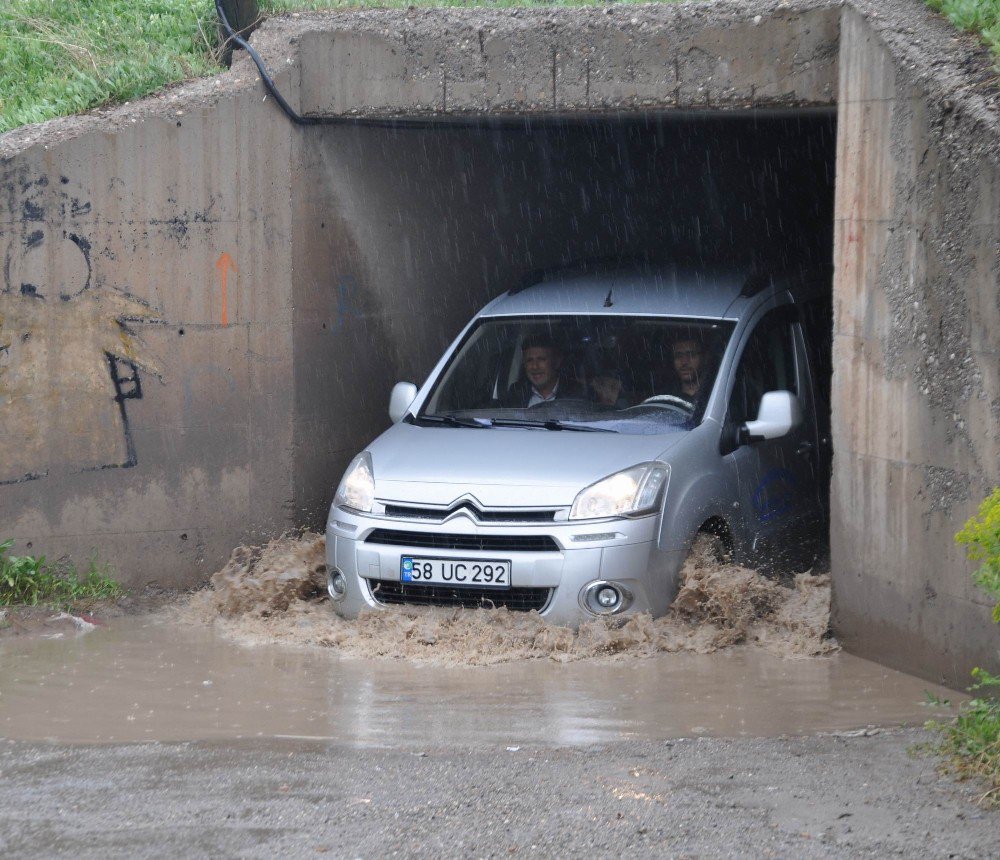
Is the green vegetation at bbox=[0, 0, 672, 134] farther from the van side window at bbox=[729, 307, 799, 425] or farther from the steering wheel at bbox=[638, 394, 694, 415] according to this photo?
the steering wheel at bbox=[638, 394, 694, 415]

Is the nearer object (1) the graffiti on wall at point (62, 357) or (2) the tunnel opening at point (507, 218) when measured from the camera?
(1) the graffiti on wall at point (62, 357)

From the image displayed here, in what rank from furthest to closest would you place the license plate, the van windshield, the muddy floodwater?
the van windshield < the license plate < the muddy floodwater

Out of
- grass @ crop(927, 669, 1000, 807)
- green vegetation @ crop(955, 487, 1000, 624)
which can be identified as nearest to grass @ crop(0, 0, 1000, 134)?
green vegetation @ crop(955, 487, 1000, 624)

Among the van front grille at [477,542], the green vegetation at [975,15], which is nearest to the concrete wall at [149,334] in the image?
the van front grille at [477,542]

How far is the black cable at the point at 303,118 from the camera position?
8430mm

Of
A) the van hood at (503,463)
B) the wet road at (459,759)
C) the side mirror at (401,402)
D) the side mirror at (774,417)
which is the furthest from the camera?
the side mirror at (401,402)

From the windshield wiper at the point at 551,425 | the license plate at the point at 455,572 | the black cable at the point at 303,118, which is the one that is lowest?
the license plate at the point at 455,572

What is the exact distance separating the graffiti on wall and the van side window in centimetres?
343

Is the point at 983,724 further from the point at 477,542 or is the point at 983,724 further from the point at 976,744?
the point at 477,542

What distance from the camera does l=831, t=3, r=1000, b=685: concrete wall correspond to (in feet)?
19.2

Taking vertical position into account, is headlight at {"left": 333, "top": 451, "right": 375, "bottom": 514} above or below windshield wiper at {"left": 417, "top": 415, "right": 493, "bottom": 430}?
below

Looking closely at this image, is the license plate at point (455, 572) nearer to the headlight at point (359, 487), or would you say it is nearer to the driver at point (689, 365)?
the headlight at point (359, 487)

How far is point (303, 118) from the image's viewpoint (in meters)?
8.59

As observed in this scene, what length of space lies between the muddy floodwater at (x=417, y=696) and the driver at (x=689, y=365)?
1.58 meters
